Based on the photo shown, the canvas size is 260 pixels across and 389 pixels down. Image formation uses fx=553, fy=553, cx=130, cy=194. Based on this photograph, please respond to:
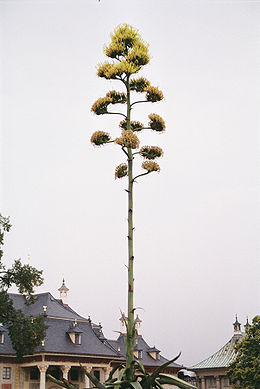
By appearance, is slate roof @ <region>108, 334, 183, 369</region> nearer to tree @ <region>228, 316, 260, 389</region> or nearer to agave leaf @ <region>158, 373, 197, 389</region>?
tree @ <region>228, 316, 260, 389</region>

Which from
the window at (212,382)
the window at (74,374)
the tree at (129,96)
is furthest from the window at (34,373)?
the tree at (129,96)

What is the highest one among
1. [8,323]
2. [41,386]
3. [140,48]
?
[140,48]

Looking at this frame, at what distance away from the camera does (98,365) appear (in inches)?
1615

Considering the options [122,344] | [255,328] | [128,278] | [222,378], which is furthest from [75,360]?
[128,278]

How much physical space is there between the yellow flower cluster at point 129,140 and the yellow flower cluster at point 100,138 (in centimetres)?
59

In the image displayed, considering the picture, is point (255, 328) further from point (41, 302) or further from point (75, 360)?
point (41, 302)

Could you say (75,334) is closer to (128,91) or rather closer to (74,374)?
(74,374)

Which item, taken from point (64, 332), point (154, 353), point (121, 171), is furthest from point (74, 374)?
point (121, 171)

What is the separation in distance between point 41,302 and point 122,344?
982 cm

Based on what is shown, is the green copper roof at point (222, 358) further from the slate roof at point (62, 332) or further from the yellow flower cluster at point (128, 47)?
the yellow flower cluster at point (128, 47)

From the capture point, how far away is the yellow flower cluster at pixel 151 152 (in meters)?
10.1

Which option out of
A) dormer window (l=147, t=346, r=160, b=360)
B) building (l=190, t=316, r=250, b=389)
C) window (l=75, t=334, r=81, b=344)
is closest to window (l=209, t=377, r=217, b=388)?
building (l=190, t=316, r=250, b=389)

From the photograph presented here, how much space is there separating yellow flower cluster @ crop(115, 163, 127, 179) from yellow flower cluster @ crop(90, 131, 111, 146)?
0.55 meters

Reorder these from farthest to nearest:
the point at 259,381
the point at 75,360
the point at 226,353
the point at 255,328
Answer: the point at 226,353
the point at 75,360
the point at 255,328
the point at 259,381
